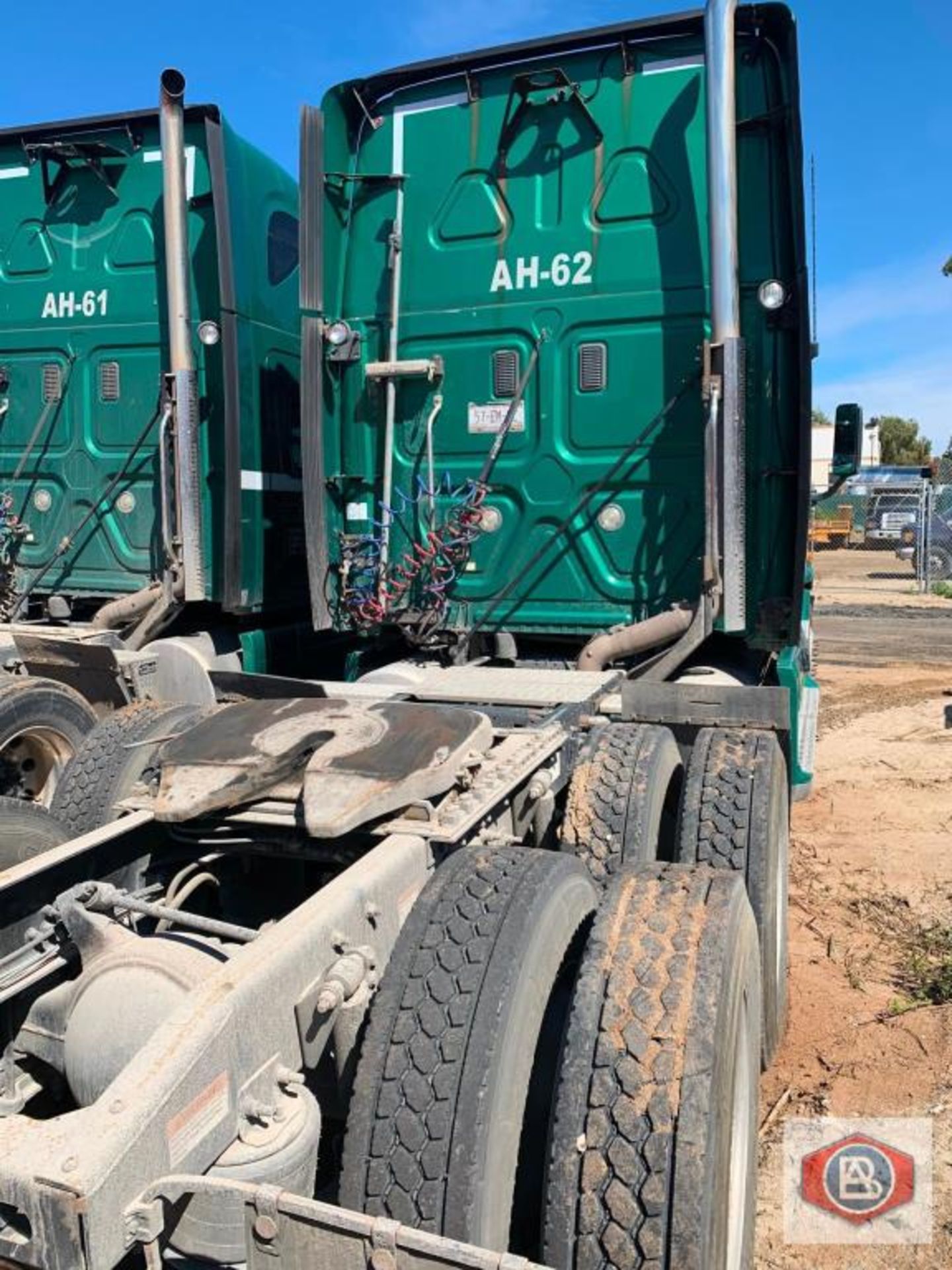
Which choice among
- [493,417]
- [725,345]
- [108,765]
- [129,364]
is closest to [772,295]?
[725,345]

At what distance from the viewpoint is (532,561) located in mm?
5336

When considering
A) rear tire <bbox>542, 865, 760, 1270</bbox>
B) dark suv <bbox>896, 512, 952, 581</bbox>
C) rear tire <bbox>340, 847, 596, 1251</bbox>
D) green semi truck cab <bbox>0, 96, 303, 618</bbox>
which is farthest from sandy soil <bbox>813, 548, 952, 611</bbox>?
rear tire <bbox>340, 847, 596, 1251</bbox>

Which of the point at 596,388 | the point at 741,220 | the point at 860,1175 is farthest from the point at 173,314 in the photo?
the point at 860,1175

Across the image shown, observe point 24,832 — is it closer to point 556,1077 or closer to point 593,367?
point 556,1077

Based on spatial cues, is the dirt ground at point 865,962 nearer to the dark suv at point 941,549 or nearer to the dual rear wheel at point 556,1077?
the dual rear wheel at point 556,1077

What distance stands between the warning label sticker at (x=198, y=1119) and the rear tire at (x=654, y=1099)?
0.65 m

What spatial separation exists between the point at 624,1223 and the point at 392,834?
0.96 metres

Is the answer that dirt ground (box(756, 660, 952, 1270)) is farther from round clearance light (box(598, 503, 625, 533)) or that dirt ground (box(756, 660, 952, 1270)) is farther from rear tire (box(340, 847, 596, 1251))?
round clearance light (box(598, 503, 625, 533))

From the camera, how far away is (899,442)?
69062 mm

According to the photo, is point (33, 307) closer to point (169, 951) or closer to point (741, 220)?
point (741, 220)

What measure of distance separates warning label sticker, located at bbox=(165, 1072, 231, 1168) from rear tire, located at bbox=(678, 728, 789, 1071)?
2.31 meters

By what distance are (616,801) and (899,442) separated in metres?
71.5

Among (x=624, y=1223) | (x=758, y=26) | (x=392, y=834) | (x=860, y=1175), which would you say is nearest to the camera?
(x=624, y=1223)

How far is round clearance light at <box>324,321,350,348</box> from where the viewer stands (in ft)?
17.7
